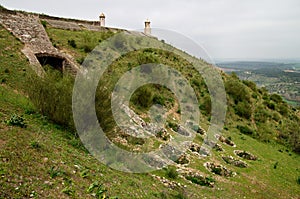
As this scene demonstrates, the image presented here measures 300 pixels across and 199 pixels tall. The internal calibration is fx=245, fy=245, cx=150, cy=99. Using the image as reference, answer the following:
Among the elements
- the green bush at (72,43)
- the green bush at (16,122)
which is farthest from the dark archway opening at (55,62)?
the green bush at (16,122)

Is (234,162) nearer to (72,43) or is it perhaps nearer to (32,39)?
(32,39)

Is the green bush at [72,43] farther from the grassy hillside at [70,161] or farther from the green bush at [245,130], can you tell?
the green bush at [245,130]

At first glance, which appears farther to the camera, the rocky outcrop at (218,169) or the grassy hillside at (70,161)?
the rocky outcrop at (218,169)

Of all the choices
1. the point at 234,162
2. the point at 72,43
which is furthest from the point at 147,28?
the point at 234,162

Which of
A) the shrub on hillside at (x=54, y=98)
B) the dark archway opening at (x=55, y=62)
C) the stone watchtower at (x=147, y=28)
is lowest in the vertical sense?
the shrub on hillside at (x=54, y=98)

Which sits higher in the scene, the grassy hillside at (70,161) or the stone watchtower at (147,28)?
the stone watchtower at (147,28)

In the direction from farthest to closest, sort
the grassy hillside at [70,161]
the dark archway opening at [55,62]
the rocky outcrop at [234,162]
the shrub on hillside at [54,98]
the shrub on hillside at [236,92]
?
the shrub on hillside at [236,92] → the dark archway opening at [55,62] → the rocky outcrop at [234,162] → the shrub on hillside at [54,98] → the grassy hillside at [70,161]

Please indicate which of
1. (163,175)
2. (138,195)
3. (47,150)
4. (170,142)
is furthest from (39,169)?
(170,142)

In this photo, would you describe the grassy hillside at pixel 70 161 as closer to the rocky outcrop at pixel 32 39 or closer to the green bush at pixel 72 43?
→ the green bush at pixel 72 43

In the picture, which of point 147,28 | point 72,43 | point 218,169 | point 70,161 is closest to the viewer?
point 70,161

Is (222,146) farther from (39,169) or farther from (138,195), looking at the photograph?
(39,169)

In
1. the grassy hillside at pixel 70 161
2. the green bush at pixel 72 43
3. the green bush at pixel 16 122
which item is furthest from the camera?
the green bush at pixel 72 43

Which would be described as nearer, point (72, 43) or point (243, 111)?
point (72, 43)

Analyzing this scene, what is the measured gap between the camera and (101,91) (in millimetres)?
9945
